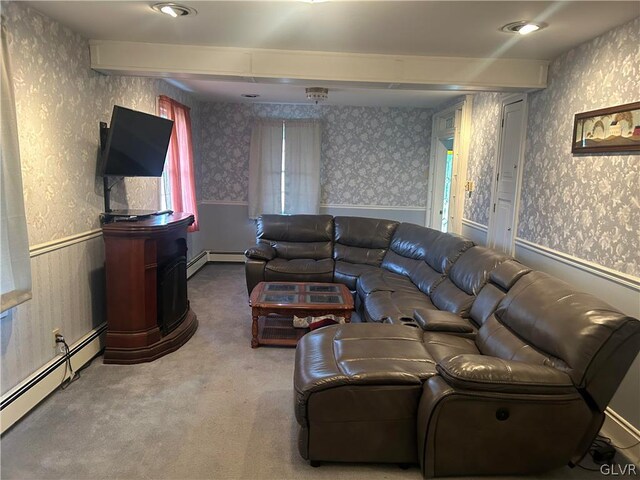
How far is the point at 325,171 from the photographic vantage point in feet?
20.8

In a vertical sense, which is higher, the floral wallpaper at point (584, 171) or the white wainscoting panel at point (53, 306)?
the floral wallpaper at point (584, 171)

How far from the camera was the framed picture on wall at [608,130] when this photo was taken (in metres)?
2.32

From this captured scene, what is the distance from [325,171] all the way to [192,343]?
11.7 feet

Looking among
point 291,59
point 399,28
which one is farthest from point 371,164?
point 399,28

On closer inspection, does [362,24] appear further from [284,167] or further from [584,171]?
[284,167]

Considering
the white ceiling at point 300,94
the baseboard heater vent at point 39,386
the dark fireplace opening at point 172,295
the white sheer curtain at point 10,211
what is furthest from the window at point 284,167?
the white sheer curtain at point 10,211

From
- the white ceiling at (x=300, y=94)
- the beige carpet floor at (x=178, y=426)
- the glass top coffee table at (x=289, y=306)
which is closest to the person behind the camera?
the beige carpet floor at (x=178, y=426)

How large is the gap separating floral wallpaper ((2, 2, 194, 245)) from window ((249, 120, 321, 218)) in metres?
2.84

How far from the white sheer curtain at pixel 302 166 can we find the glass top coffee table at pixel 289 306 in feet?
8.30

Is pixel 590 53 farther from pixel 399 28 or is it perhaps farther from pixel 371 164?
pixel 371 164

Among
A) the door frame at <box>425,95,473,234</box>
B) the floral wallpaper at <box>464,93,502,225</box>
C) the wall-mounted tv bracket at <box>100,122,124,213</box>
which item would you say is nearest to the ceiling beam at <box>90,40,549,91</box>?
the wall-mounted tv bracket at <box>100,122,124,213</box>

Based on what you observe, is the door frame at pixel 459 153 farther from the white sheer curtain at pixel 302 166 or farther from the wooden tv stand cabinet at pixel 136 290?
the wooden tv stand cabinet at pixel 136 290

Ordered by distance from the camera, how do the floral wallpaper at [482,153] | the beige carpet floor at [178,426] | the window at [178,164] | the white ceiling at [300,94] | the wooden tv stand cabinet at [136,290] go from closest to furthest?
the beige carpet floor at [178,426]
the wooden tv stand cabinet at [136,290]
the floral wallpaper at [482,153]
the window at [178,164]
the white ceiling at [300,94]

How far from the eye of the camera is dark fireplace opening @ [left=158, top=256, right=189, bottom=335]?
3283mm
